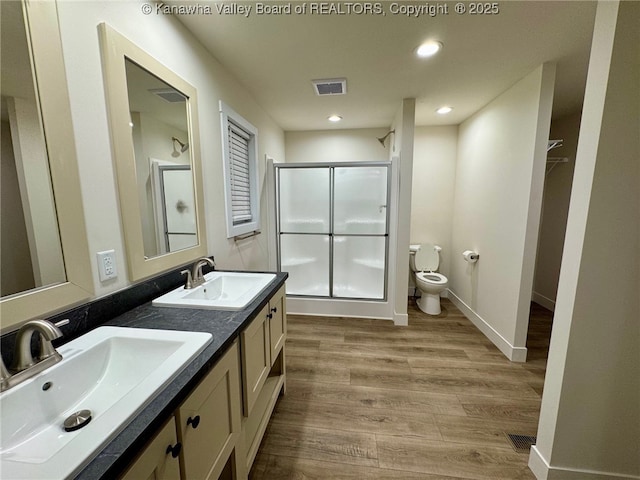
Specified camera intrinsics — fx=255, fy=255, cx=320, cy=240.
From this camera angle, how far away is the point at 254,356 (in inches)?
49.3

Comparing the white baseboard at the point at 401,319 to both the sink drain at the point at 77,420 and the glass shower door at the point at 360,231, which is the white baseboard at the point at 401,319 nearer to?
the glass shower door at the point at 360,231

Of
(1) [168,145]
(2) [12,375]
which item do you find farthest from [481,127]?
(2) [12,375]

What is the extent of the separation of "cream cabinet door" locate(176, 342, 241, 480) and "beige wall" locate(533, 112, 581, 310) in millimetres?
3937

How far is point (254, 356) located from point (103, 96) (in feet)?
4.36

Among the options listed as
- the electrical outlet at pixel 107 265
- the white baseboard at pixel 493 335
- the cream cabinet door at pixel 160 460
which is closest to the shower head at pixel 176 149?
the electrical outlet at pixel 107 265

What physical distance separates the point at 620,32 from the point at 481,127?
1984 millimetres

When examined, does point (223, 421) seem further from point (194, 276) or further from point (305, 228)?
point (305, 228)

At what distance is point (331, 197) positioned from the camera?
3135 millimetres

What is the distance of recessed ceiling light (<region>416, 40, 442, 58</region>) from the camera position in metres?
1.71

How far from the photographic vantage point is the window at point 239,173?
2.06 meters

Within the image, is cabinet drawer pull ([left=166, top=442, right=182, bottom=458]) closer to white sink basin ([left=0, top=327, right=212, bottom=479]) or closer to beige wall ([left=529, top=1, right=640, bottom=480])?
white sink basin ([left=0, top=327, right=212, bottom=479])

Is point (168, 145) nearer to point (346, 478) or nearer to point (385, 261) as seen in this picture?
point (346, 478)

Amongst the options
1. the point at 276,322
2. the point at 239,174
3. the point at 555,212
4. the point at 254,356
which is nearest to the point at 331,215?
the point at 239,174

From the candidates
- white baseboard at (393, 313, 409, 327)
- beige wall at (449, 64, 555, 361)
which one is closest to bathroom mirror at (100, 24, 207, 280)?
white baseboard at (393, 313, 409, 327)
